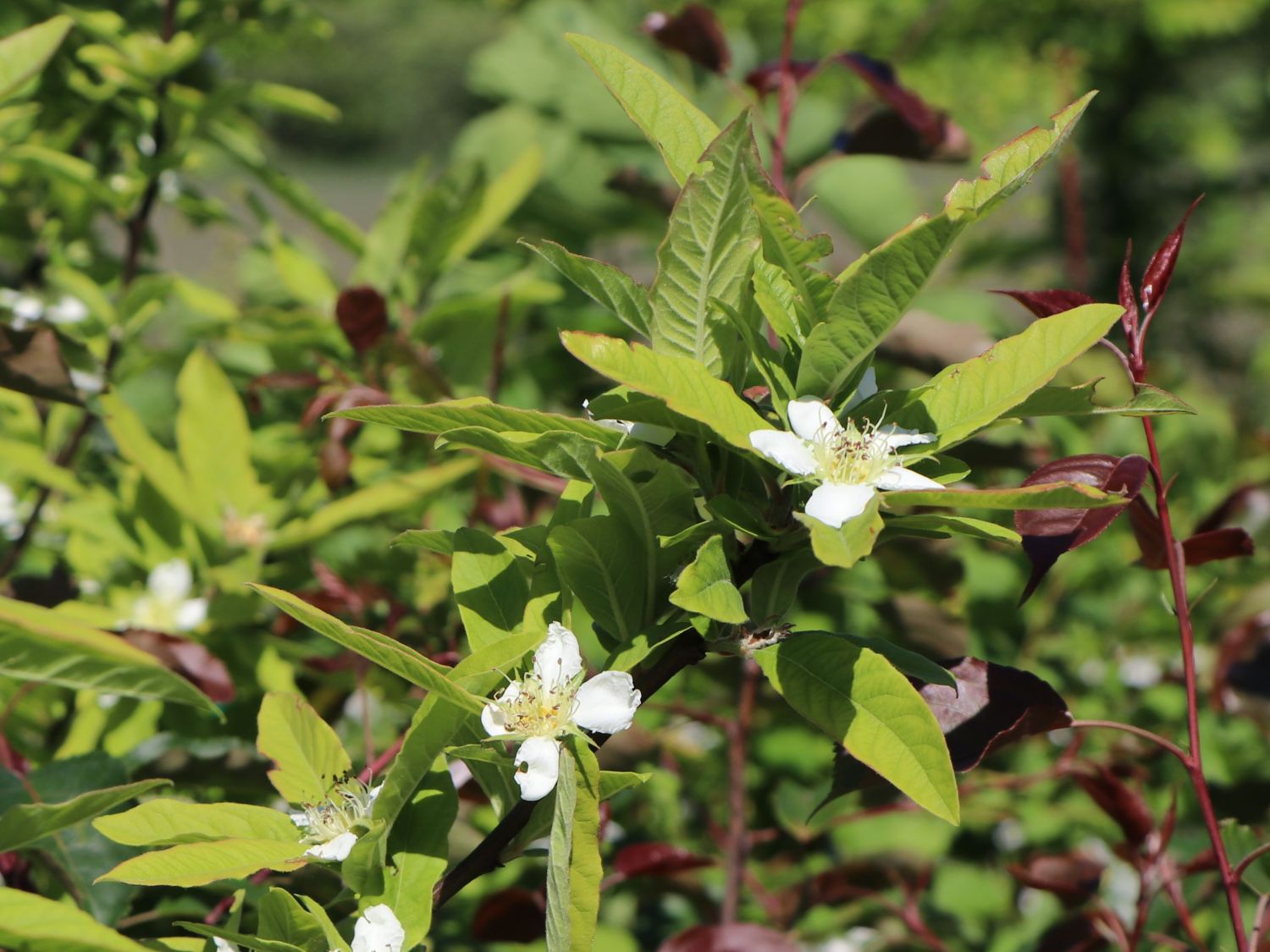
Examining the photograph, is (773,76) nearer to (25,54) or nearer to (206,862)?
(25,54)

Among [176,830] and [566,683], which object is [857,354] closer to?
[566,683]

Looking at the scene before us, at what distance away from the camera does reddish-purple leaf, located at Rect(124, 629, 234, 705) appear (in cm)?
91

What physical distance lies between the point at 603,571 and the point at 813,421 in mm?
133

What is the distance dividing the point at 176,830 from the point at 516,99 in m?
Result: 1.96

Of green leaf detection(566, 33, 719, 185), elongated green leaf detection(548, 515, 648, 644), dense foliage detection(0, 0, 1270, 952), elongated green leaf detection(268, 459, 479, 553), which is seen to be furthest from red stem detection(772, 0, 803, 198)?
elongated green leaf detection(548, 515, 648, 644)

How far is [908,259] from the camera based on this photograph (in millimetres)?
554

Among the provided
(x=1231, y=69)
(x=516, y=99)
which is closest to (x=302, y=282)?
(x=516, y=99)

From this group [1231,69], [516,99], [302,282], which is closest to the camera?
[302,282]

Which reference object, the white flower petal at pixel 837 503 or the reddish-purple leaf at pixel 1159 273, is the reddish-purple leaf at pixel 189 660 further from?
the reddish-purple leaf at pixel 1159 273

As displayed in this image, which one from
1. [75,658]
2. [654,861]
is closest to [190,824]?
[75,658]

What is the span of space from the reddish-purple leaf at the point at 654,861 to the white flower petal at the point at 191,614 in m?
0.46

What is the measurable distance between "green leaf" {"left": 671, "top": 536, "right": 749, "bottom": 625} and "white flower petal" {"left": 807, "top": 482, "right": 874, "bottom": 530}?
0.17 feet

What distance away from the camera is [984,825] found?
5.50ft

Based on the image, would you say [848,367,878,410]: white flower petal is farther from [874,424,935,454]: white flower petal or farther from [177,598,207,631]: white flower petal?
[177,598,207,631]: white flower petal
